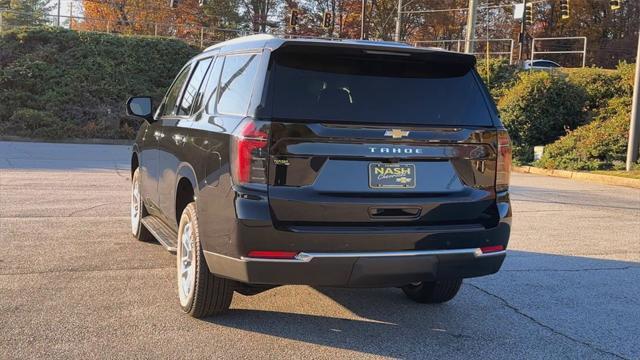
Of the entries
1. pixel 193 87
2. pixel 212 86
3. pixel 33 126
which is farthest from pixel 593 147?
pixel 33 126

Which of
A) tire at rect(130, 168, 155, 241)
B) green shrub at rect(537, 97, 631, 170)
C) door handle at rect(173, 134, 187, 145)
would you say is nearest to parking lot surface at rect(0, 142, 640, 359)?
tire at rect(130, 168, 155, 241)

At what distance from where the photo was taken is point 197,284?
14.4 feet

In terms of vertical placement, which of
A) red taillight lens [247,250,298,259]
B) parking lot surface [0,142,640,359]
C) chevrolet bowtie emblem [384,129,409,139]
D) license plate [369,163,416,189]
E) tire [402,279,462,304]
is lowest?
parking lot surface [0,142,640,359]

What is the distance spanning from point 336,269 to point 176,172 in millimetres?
A: 1824

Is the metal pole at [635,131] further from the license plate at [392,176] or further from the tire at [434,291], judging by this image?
the license plate at [392,176]

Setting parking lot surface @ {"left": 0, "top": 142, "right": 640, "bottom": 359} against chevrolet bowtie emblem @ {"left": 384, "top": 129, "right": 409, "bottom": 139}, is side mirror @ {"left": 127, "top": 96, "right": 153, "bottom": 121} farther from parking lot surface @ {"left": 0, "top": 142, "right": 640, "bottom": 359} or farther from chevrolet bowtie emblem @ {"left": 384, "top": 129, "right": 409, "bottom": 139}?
chevrolet bowtie emblem @ {"left": 384, "top": 129, "right": 409, "bottom": 139}

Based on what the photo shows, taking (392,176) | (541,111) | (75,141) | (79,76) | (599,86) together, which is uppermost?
(599,86)

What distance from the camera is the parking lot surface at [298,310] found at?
163 inches

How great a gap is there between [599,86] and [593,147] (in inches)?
186

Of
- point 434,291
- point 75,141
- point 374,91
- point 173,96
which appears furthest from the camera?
point 75,141

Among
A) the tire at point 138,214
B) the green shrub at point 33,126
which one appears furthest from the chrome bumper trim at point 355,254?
the green shrub at point 33,126

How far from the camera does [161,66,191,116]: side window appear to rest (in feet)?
19.5

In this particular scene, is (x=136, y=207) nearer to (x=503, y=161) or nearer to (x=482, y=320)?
(x=482, y=320)

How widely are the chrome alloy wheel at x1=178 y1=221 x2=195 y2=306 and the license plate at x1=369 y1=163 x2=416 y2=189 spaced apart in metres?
1.44
